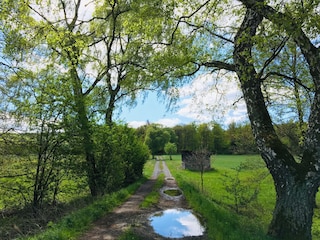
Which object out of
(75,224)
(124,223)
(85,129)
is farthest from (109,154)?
(75,224)

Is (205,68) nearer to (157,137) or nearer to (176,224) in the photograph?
(176,224)

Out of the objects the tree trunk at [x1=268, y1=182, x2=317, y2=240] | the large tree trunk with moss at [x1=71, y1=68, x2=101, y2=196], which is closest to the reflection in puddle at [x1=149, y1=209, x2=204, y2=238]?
the tree trunk at [x1=268, y1=182, x2=317, y2=240]

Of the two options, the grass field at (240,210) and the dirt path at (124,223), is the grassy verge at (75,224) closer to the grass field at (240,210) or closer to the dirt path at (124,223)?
the dirt path at (124,223)

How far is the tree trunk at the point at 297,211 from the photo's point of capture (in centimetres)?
650

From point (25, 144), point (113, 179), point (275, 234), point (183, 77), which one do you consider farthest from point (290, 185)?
point (113, 179)

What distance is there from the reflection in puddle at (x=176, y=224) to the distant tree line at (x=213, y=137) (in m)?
4.75

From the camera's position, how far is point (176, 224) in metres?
9.91

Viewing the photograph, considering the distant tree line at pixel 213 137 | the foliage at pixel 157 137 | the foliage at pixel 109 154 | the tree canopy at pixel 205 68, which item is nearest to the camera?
the tree canopy at pixel 205 68

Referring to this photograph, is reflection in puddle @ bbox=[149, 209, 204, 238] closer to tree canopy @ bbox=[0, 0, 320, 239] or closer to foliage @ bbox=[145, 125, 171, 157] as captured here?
tree canopy @ bbox=[0, 0, 320, 239]

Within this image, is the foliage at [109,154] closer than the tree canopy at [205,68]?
No

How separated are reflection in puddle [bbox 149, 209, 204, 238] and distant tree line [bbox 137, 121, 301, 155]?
Answer: 4752 mm

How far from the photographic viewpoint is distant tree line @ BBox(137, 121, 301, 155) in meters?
16.8

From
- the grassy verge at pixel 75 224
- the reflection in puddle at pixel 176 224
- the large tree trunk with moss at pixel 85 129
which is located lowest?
the reflection in puddle at pixel 176 224

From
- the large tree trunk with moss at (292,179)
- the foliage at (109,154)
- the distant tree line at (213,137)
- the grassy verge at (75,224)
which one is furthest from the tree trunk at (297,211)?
the foliage at (109,154)
